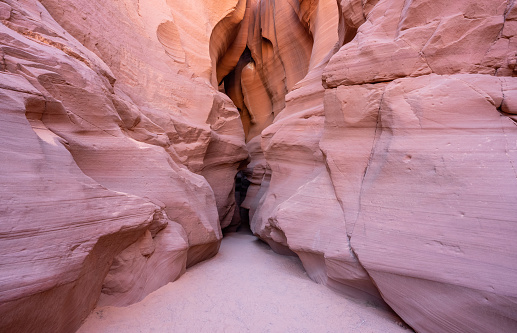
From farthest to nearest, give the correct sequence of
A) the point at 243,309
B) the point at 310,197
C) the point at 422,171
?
the point at 310,197 < the point at 243,309 < the point at 422,171

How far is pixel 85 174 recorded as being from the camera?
9.91 feet

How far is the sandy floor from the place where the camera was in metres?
2.74

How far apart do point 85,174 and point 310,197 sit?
340 cm

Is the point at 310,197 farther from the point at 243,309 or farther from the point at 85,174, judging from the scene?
the point at 85,174

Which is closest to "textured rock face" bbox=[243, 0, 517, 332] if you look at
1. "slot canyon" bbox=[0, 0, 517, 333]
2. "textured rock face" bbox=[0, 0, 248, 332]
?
"slot canyon" bbox=[0, 0, 517, 333]

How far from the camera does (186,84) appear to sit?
6.86 meters

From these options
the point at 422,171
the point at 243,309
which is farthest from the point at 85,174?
the point at 422,171

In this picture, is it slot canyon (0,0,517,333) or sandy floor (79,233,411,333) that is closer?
slot canyon (0,0,517,333)

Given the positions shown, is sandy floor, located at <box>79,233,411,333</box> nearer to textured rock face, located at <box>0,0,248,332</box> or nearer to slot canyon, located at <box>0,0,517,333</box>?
slot canyon, located at <box>0,0,517,333</box>

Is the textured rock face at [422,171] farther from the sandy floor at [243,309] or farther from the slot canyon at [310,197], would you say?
the sandy floor at [243,309]

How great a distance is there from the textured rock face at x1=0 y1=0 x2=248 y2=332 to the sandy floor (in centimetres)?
27

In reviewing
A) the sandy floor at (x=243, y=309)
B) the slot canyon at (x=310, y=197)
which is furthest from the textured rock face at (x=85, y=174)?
the sandy floor at (x=243, y=309)

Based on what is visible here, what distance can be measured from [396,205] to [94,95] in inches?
177

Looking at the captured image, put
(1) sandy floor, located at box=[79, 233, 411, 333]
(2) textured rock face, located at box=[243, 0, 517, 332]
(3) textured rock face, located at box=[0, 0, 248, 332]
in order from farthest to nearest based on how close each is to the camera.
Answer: (1) sandy floor, located at box=[79, 233, 411, 333] < (2) textured rock face, located at box=[243, 0, 517, 332] < (3) textured rock face, located at box=[0, 0, 248, 332]
